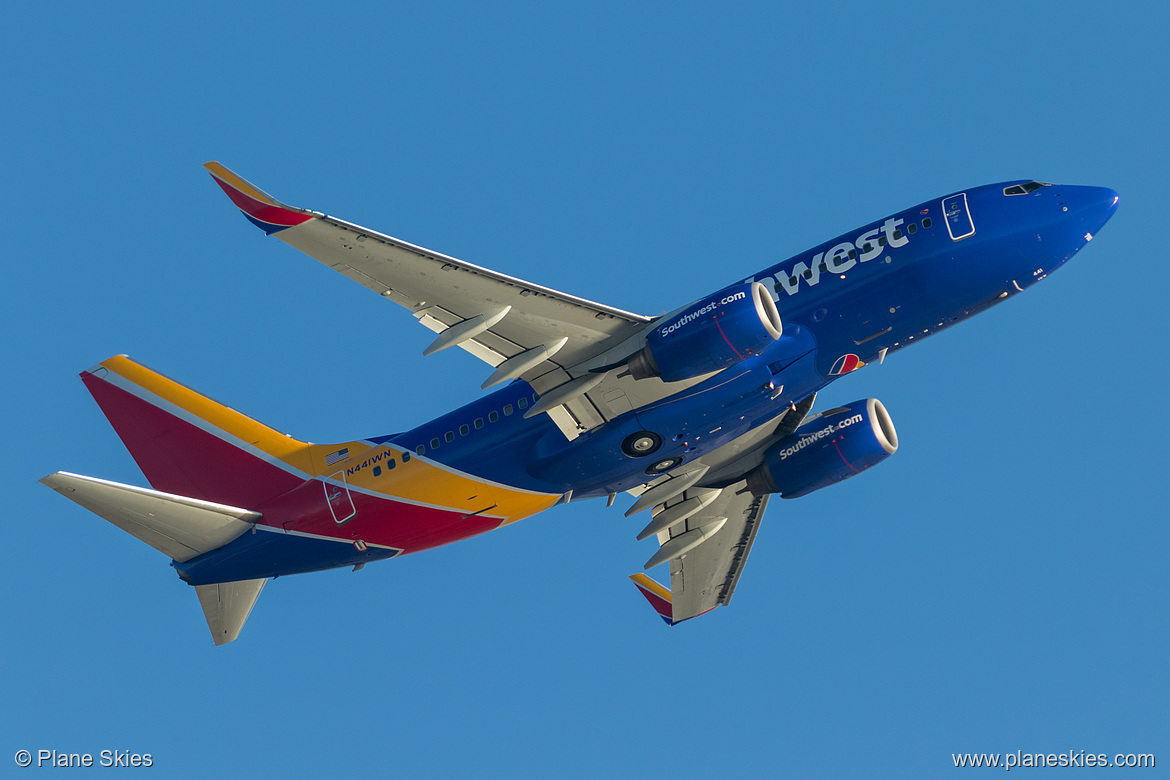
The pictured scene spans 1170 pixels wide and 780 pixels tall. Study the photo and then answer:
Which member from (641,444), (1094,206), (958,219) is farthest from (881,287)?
(641,444)

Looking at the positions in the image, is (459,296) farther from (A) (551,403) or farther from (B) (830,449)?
(B) (830,449)

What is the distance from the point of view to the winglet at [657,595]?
4534 centimetres

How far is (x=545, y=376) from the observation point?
33844 millimetres

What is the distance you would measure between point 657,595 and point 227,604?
1626cm

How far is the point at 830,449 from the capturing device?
3775 centimetres

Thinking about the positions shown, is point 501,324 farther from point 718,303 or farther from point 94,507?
point 94,507

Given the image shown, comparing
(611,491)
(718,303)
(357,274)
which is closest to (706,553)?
(611,491)

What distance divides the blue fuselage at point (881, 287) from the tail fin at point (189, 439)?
1056cm

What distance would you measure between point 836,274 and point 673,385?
547cm

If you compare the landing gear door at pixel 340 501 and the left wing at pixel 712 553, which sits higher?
the landing gear door at pixel 340 501

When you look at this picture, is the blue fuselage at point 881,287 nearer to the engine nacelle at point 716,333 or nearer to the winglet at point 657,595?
the engine nacelle at point 716,333

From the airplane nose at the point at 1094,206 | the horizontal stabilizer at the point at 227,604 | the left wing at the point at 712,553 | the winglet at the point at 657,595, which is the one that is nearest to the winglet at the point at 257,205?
the horizontal stabilizer at the point at 227,604

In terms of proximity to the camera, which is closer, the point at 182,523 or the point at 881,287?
the point at 881,287

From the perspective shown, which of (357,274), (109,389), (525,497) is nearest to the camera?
(357,274)
